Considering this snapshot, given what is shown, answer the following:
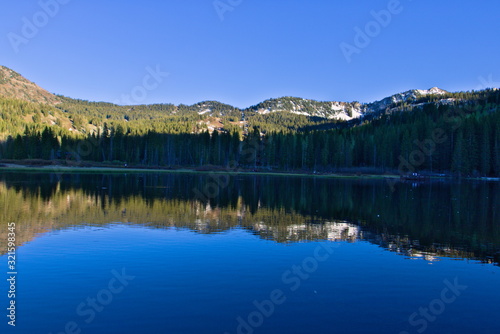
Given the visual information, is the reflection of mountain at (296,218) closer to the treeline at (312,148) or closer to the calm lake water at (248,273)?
the calm lake water at (248,273)

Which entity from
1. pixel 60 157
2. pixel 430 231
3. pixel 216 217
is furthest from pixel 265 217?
pixel 60 157

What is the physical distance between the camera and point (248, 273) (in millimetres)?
16719

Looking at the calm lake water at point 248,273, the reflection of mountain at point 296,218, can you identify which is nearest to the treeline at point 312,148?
the reflection of mountain at point 296,218

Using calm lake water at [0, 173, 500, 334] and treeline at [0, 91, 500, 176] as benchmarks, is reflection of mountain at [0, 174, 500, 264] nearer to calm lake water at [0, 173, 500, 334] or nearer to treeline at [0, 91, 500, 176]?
calm lake water at [0, 173, 500, 334]

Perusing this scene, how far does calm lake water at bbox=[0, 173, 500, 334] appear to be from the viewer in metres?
11.8

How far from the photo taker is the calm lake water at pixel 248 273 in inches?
464

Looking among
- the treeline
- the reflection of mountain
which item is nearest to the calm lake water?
the reflection of mountain

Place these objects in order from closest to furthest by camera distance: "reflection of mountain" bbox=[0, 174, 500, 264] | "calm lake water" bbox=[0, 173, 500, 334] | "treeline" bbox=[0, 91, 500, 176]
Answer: "calm lake water" bbox=[0, 173, 500, 334] < "reflection of mountain" bbox=[0, 174, 500, 264] < "treeline" bbox=[0, 91, 500, 176]

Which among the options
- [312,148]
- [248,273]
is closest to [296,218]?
[248,273]

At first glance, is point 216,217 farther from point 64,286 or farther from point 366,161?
point 366,161

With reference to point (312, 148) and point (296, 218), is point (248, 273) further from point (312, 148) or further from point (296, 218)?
point (312, 148)

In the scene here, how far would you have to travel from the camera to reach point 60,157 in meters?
158

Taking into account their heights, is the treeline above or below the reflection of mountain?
above

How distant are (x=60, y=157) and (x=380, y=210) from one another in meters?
153
